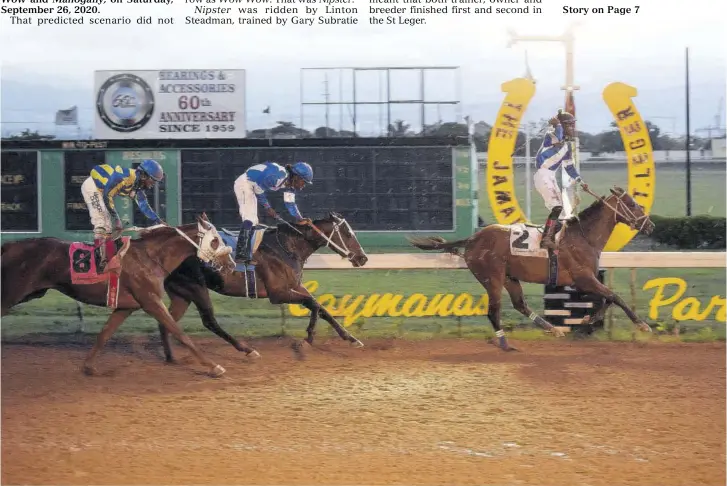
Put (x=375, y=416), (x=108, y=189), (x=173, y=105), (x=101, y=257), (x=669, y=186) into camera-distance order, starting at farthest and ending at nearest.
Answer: (x=669, y=186) → (x=173, y=105) → (x=108, y=189) → (x=101, y=257) → (x=375, y=416)

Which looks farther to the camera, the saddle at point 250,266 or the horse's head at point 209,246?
the saddle at point 250,266

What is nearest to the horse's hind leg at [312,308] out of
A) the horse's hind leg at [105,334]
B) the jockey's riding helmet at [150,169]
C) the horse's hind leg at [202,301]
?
the horse's hind leg at [202,301]

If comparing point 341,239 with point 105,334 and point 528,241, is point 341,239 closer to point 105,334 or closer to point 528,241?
point 528,241

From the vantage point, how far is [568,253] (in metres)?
9.52

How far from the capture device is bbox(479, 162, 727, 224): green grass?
22.5 meters

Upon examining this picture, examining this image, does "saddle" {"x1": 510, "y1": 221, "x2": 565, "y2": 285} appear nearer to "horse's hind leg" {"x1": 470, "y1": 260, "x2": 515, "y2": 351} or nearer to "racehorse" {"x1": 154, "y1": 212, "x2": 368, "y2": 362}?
"horse's hind leg" {"x1": 470, "y1": 260, "x2": 515, "y2": 351}

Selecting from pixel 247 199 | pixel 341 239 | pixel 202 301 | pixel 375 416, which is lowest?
pixel 375 416

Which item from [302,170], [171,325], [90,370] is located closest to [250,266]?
[302,170]

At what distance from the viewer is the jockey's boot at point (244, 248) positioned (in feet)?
29.4

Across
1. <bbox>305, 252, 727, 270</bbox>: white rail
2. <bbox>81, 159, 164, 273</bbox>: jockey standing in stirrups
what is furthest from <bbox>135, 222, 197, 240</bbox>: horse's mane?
<bbox>305, 252, 727, 270</bbox>: white rail

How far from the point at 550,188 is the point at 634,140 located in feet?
4.66

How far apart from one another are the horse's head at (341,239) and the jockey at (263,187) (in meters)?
0.25

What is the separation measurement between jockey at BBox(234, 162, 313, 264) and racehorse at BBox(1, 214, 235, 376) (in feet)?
2.68

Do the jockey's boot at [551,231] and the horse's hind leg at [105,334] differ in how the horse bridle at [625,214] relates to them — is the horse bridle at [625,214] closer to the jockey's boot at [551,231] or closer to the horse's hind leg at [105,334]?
the jockey's boot at [551,231]
